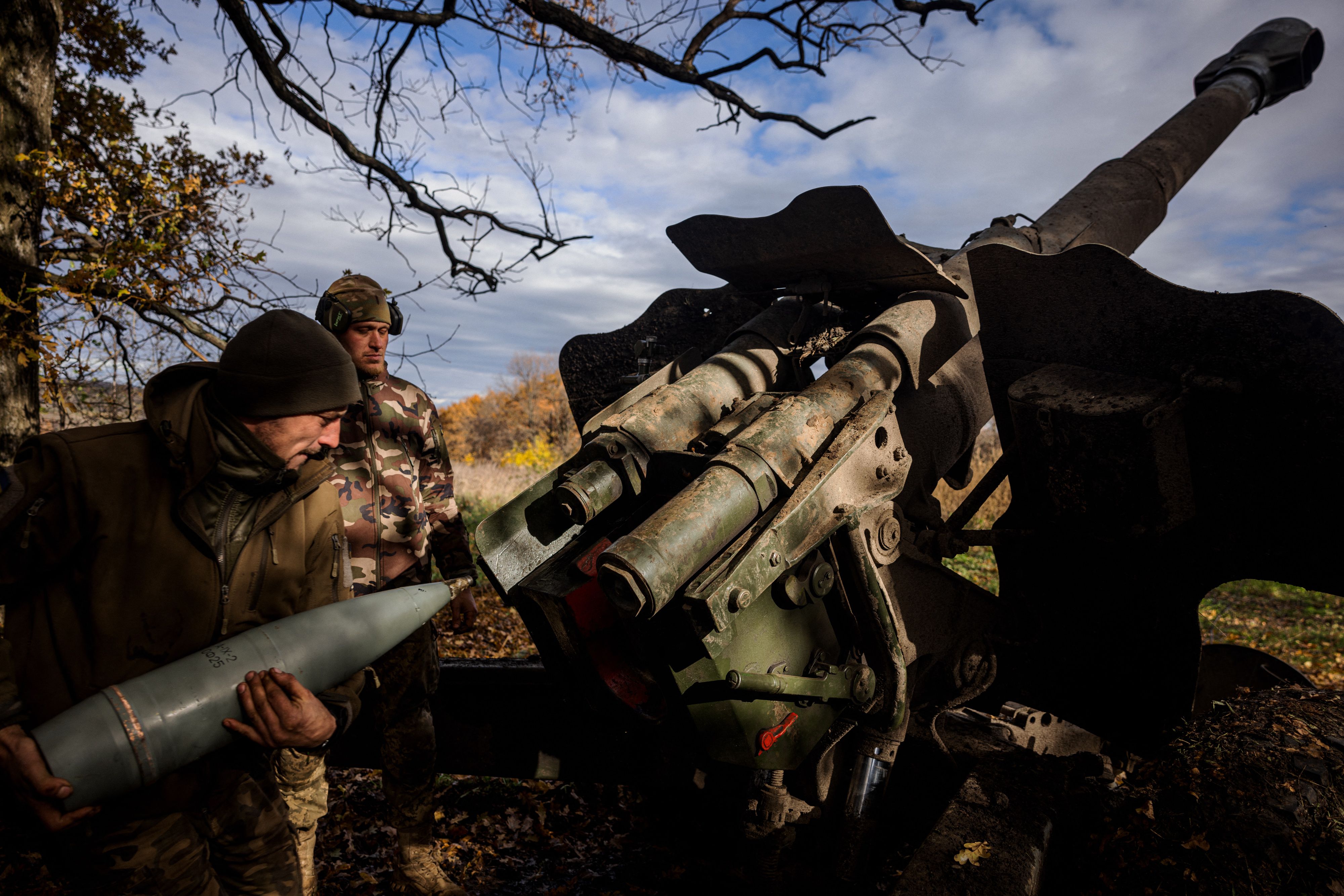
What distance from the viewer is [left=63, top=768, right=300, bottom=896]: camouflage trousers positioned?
6.63 feet

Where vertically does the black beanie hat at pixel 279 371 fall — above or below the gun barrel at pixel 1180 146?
below

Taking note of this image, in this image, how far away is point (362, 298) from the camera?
3.56m

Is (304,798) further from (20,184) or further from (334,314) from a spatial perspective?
(20,184)

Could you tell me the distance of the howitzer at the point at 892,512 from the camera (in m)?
2.59

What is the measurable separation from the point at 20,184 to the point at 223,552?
451 centimetres

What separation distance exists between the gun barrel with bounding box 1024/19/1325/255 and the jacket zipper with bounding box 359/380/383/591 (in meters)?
3.68

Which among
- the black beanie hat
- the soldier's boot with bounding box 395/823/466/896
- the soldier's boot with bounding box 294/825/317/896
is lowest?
the soldier's boot with bounding box 395/823/466/896

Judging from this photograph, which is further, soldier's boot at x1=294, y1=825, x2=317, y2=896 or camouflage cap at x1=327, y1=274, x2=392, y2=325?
camouflage cap at x1=327, y1=274, x2=392, y2=325

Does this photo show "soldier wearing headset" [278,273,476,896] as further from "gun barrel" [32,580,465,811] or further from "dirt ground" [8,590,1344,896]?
"gun barrel" [32,580,465,811]

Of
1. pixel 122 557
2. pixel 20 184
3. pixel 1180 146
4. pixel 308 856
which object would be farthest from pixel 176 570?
pixel 1180 146

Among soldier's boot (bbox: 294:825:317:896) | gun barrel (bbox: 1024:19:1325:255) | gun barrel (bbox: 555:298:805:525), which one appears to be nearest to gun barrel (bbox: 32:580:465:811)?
gun barrel (bbox: 555:298:805:525)

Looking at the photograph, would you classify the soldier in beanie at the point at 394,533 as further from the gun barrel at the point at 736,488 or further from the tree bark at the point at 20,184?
the tree bark at the point at 20,184

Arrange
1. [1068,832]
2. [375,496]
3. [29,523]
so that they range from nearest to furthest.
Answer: [29,523]
[1068,832]
[375,496]

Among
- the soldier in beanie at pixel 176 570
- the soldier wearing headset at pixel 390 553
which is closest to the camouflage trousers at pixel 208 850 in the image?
the soldier in beanie at pixel 176 570
